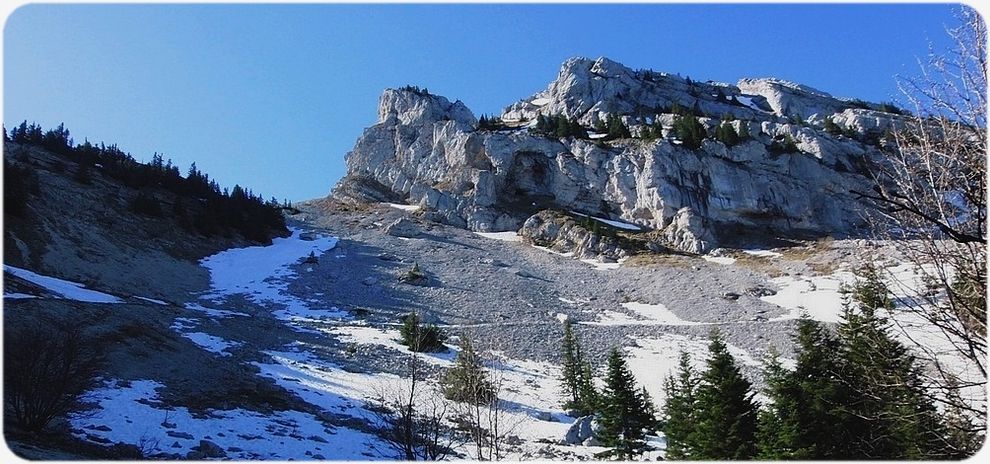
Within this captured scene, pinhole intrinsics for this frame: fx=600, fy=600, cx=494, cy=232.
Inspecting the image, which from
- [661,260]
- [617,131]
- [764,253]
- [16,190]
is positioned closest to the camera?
[16,190]

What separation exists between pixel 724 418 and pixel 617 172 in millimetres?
61519

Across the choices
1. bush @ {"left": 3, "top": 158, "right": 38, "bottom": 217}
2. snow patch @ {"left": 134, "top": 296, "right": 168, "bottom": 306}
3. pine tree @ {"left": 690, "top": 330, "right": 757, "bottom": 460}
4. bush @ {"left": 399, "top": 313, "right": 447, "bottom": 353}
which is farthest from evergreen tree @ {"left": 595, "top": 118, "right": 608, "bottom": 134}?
pine tree @ {"left": 690, "top": 330, "right": 757, "bottom": 460}

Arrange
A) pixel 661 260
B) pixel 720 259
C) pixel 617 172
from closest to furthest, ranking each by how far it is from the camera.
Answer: pixel 661 260 → pixel 720 259 → pixel 617 172

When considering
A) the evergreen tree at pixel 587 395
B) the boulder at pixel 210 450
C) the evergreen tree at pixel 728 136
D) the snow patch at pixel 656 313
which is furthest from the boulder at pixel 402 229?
the boulder at pixel 210 450

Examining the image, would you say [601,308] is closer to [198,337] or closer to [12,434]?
[198,337]

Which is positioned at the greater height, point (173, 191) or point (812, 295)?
point (173, 191)

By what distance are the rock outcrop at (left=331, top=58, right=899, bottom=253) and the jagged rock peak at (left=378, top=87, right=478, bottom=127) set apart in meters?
0.22

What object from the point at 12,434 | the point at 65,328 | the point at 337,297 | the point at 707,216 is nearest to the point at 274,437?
the point at 12,434

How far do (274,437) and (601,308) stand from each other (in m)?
30.8

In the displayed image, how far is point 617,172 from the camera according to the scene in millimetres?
76125

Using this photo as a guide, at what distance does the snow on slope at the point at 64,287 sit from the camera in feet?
88.0

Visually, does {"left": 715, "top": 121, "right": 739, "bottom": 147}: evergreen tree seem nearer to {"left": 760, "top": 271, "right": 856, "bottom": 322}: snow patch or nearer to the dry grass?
the dry grass

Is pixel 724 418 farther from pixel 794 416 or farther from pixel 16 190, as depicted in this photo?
pixel 16 190

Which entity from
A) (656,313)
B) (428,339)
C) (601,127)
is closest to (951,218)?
(428,339)
